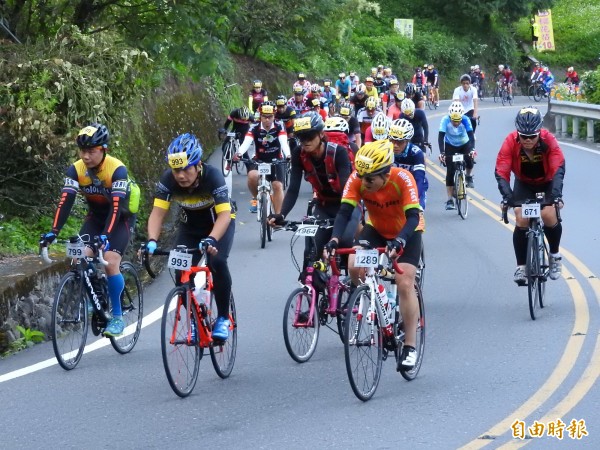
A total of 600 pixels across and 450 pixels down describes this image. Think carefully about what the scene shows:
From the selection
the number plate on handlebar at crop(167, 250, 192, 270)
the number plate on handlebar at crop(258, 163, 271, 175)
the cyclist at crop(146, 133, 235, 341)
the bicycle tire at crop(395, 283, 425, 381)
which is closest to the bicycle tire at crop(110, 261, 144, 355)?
the cyclist at crop(146, 133, 235, 341)

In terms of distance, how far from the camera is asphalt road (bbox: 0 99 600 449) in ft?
24.4

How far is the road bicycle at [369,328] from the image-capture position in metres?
7.96

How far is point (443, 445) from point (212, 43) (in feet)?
37.6

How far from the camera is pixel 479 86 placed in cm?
5903

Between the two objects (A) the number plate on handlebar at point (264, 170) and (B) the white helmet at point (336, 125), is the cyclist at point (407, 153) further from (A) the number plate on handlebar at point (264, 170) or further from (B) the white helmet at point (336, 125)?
(A) the number plate on handlebar at point (264, 170)

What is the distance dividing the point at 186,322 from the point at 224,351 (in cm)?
88

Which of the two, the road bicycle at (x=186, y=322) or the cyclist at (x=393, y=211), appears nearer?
the road bicycle at (x=186, y=322)

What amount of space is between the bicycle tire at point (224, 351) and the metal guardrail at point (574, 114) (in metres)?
20.8

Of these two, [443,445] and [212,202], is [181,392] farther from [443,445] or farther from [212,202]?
[443,445]

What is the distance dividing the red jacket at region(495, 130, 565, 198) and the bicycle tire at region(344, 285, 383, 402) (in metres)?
3.52

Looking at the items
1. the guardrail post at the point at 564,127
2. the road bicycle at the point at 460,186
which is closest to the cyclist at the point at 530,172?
the road bicycle at the point at 460,186

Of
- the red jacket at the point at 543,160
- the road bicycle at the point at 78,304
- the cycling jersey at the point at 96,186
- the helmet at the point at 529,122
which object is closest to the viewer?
the road bicycle at the point at 78,304

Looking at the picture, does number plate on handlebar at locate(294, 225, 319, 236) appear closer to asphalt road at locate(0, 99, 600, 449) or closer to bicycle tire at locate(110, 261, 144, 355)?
asphalt road at locate(0, 99, 600, 449)

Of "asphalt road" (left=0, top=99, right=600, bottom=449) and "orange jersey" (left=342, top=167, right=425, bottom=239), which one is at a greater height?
"orange jersey" (left=342, top=167, right=425, bottom=239)
